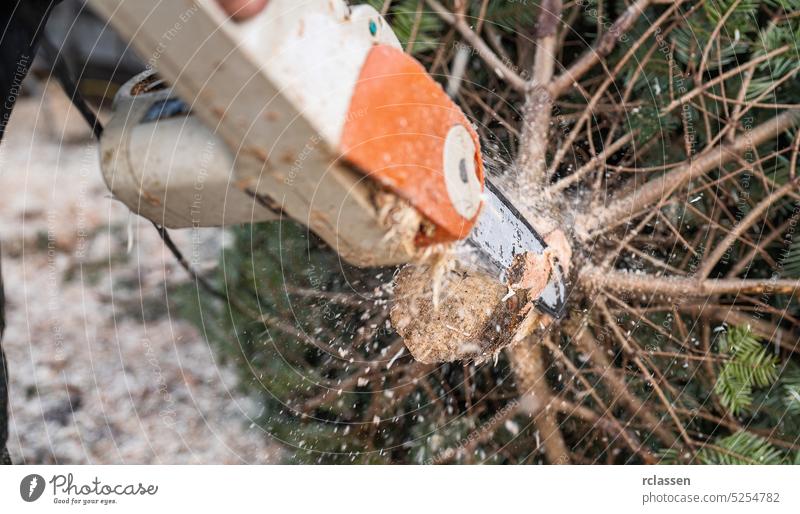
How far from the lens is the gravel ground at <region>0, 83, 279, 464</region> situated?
691 millimetres

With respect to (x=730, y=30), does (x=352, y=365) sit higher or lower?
lower

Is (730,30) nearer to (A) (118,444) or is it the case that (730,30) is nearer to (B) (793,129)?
(B) (793,129)

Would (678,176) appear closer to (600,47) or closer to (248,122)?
(600,47)

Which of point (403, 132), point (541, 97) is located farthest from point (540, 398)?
point (403, 132)

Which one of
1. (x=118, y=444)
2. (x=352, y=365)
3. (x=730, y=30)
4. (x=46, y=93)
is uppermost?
(x=730, y=30)

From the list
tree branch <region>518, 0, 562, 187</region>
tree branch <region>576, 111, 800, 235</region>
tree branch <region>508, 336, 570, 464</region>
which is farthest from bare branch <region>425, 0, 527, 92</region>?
tree branch <region>508, 336, 570, 464</region>

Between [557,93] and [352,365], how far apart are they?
0.34 meters

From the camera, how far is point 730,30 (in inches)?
24.9

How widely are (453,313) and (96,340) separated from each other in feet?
1.53

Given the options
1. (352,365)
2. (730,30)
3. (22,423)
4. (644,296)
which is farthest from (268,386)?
(730,30)
